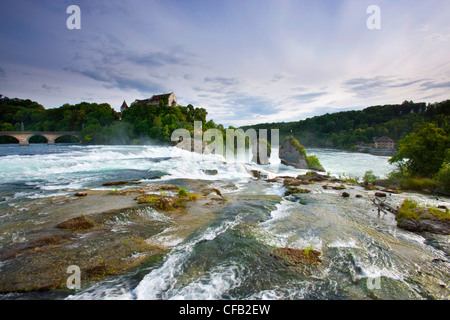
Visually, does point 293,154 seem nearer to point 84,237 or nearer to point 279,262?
point 279,262

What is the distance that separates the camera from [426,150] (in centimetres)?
1888

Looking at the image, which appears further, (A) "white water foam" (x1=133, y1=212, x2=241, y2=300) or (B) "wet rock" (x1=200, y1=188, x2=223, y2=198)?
(B) "wet rock" (x1=200, y1=188, x2=223, y2=198)

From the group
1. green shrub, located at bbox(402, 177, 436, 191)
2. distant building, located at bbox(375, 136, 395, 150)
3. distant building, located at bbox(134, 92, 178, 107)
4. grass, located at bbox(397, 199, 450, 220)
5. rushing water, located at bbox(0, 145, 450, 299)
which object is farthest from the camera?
distant building, located at bbox(375, 136, 395, 150)

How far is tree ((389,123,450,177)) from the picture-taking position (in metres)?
18.2

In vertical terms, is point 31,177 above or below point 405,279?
above

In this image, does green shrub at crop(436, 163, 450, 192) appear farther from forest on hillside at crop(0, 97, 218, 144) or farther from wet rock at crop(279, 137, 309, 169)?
forest on hillside at crop(0, 97, 218, 144)

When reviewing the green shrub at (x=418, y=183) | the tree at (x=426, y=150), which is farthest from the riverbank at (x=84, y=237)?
the tree at (x=426, y=150)

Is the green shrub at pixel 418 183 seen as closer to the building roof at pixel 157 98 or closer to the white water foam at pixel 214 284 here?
the white water foam at pixel 214 284

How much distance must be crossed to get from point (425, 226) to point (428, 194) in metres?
11.3

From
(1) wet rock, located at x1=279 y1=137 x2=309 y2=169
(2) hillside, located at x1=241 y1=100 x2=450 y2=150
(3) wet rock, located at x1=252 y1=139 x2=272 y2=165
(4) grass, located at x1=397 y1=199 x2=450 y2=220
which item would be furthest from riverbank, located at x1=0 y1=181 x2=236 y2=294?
(2) hillside, located at x1=241 y1=100 x2=450 y2=150

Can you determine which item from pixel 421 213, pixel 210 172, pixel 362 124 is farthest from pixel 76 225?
pixel 362 124
